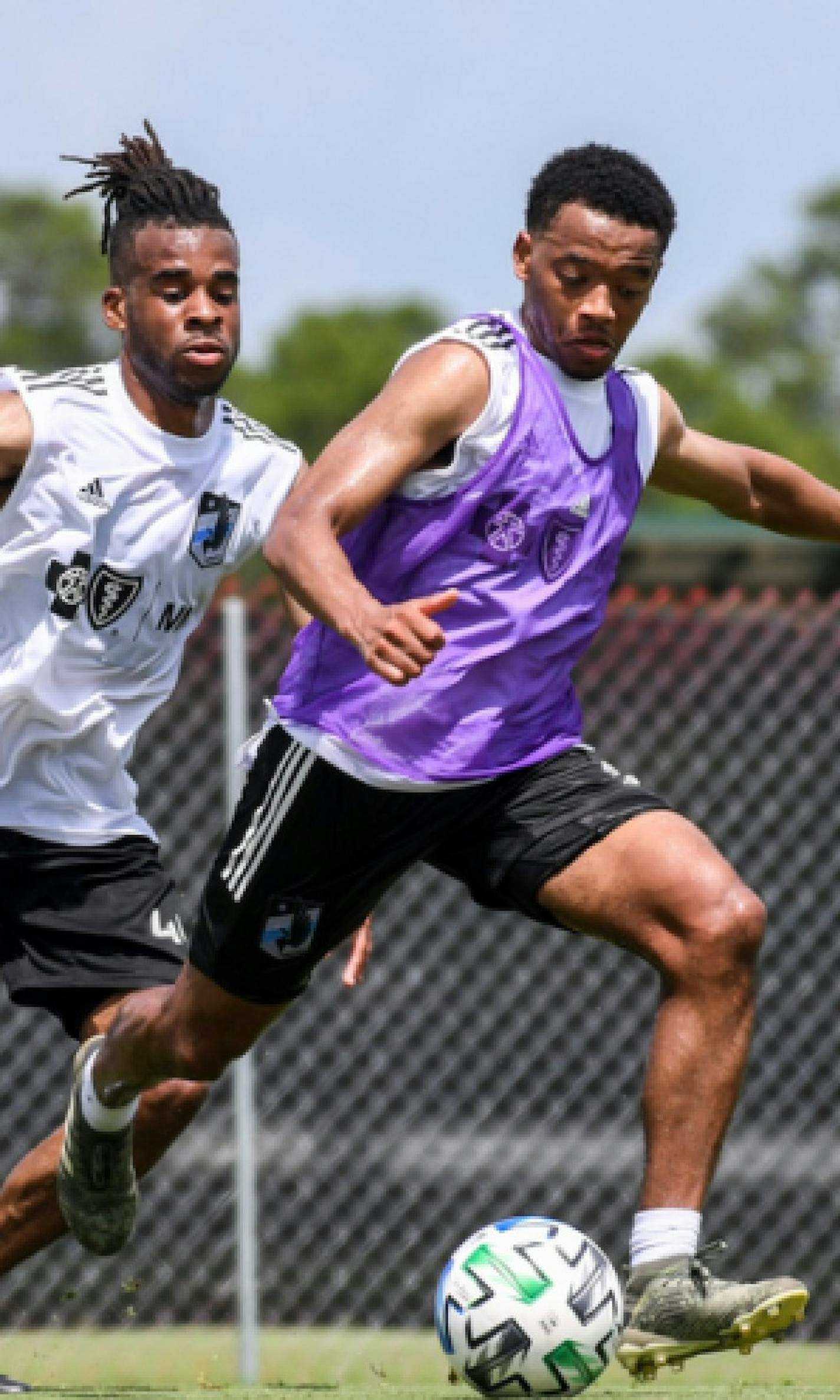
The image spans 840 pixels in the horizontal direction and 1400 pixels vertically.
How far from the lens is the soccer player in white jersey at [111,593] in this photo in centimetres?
530

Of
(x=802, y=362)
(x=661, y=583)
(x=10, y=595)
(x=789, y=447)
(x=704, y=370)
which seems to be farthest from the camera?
(x=802, y=362)

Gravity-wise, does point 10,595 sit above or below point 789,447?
above

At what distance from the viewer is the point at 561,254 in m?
4.66

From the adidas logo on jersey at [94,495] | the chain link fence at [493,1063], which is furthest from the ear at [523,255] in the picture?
the chain link fence at [493,1063]

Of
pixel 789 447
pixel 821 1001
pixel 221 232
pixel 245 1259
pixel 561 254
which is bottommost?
pixel 789 447

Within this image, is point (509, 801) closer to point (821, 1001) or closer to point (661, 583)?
point (821, 1001)

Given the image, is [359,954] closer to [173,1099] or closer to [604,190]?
[173,1099]

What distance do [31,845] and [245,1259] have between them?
2.13 m

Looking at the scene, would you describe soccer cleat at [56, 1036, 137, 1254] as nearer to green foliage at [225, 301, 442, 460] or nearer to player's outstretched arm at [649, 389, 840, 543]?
player's outstretched arm at [649, 389, 840, 543]

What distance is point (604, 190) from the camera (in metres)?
4.65

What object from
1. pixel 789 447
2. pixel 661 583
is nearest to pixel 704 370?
pixel 789 447

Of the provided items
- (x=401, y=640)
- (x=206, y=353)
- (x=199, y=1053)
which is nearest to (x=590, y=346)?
(x=401, y=640)

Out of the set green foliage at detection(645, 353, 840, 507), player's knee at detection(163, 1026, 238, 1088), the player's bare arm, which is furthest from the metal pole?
green foliage at detection(645, 353, 840, 507)

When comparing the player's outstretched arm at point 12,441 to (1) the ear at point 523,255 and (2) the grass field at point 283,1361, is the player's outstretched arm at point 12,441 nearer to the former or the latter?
(1) the ear at point 523,255
